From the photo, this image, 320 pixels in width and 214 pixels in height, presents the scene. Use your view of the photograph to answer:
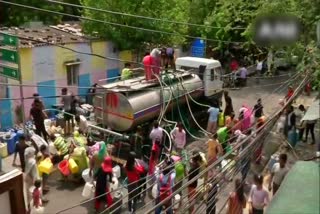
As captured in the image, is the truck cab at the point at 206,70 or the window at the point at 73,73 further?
the window at the point at 73,73

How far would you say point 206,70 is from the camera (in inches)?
634

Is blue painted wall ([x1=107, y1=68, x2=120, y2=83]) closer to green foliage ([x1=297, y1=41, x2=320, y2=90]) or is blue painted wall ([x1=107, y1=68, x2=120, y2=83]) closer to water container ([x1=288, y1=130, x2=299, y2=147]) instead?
water container ([x1=288, y1=130, x2=299, y2=147])

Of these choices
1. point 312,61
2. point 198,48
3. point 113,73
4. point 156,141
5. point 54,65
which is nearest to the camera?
point 312,61

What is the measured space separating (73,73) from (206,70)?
18.7 ft

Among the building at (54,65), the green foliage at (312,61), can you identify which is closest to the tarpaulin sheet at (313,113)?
the green foliage at (312,61)

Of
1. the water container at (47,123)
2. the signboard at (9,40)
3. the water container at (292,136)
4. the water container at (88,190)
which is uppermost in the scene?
the signboard at (9,40)

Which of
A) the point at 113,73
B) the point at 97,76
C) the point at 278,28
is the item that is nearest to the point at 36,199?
the point at 278,28

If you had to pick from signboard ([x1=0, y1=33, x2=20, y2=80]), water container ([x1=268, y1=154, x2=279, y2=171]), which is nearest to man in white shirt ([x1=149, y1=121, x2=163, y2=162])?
water container ([x1=268, y1=154, x2=279, y2=171])

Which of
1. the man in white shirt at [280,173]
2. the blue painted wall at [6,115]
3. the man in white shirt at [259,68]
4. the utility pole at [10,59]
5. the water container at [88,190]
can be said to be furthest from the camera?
the man in white shirt at [259,68]

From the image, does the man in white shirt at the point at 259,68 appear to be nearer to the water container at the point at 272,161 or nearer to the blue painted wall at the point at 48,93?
the blue painted wall at the point at 48,93

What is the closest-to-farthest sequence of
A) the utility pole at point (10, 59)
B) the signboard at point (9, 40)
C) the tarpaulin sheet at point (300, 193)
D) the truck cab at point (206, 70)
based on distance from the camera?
the tarpaulin sheet at point (300, 193), the signboard at point (9, 40), the utility pole at point (10, 59), the truck cab at point (206, 70)

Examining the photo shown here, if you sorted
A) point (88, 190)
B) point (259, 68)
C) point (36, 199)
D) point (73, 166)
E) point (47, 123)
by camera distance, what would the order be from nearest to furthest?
point (36, 199), point (88, 190), point (73, 166), point (47, 123), point (259, 68)

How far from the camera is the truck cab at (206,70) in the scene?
16031 millimetres

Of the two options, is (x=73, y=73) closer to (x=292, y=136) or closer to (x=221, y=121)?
(x=221, y=121)
